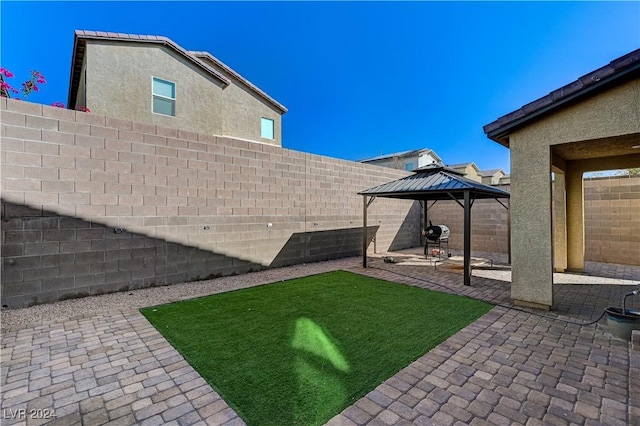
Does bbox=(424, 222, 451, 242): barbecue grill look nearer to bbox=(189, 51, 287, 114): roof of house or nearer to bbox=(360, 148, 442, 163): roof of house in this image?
bbox=(189, 51, 287, 114): roof of house

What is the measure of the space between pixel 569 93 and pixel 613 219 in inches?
267

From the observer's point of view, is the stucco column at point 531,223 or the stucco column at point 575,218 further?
the stucco column at point 575,218

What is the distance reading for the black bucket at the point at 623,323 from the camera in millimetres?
3340

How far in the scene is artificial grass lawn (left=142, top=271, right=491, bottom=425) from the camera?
2320 mm

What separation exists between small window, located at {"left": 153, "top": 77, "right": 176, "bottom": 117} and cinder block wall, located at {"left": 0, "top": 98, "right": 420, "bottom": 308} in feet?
15.1

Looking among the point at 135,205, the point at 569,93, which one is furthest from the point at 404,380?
the point at 135,205

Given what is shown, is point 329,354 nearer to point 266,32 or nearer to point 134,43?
point 134,43

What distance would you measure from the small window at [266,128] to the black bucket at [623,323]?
13.3 meters

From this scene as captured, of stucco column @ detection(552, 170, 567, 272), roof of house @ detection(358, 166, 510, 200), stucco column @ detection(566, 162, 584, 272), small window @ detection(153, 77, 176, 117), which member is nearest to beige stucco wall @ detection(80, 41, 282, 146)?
small window @ detection(153, 77, 176, 117)

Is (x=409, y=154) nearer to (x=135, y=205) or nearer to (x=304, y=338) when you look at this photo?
(x=135, y=205)

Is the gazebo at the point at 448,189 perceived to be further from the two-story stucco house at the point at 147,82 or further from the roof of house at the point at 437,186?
the two-story stucco house at the point at 147,82

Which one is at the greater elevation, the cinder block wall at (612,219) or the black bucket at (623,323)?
the cinder block wall at (612,219)

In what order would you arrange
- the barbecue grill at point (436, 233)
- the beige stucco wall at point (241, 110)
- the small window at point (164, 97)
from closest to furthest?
the barbecue grill at point (436, 233), the small window at point (164, 97), the beige stucco wall at point (241, 110)

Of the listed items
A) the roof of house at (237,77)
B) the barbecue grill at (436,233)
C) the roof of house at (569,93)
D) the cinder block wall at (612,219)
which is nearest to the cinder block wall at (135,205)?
the barbecue grill at (436,233)
